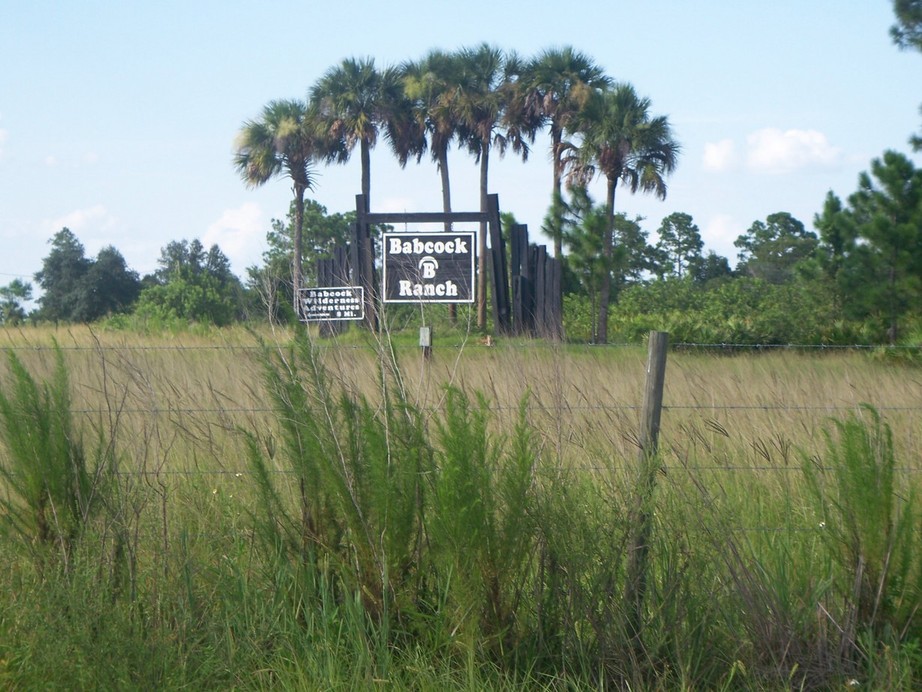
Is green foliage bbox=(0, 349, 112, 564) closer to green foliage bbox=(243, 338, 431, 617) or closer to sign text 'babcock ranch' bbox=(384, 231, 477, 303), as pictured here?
green foliage bbox=(243, 338, 431, 617)

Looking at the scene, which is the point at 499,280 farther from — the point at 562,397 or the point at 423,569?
the point at 423,569

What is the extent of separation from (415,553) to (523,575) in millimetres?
437

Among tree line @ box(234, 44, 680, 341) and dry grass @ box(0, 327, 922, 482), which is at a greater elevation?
tree line @ box(234, 44, 680, 341)

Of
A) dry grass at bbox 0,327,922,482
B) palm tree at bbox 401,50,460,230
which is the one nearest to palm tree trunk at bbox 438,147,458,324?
palm tree at bbox 401,50,460,230

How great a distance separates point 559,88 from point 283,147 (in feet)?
30.6

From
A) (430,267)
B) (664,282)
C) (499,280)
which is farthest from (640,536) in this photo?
(664,282)

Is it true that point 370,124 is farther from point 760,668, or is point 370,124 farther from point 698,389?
point 760,668

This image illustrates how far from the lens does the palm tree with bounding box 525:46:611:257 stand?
30750 mm

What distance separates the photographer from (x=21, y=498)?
4.32 m

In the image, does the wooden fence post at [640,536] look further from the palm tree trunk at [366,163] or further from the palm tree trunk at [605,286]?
the palm tree trunk at [366,163]

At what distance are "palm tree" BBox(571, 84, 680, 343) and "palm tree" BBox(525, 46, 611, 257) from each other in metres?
2.33

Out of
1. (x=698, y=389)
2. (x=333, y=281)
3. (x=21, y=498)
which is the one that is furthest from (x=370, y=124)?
(x=21, y=498)

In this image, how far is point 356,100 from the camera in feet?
104

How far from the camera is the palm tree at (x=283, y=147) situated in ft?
107
